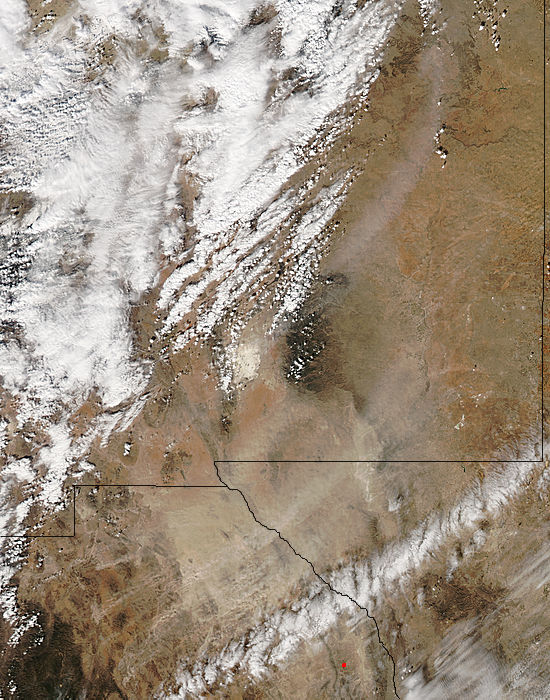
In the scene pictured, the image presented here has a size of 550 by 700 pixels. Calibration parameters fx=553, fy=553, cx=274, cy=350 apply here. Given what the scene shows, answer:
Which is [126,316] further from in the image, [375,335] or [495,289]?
[495,289]

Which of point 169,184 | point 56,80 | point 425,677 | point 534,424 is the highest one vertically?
point 56,80

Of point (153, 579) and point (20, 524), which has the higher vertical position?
point (20, 524)

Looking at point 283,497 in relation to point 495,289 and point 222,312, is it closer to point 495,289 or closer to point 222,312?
point 222,312

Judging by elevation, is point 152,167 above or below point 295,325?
above

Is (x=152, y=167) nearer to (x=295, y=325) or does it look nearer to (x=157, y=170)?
(x=157, y=170)

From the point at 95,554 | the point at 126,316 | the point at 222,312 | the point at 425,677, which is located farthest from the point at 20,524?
the point at 425,677

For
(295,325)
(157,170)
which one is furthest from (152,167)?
(295,325)

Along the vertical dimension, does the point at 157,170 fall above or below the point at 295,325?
above
